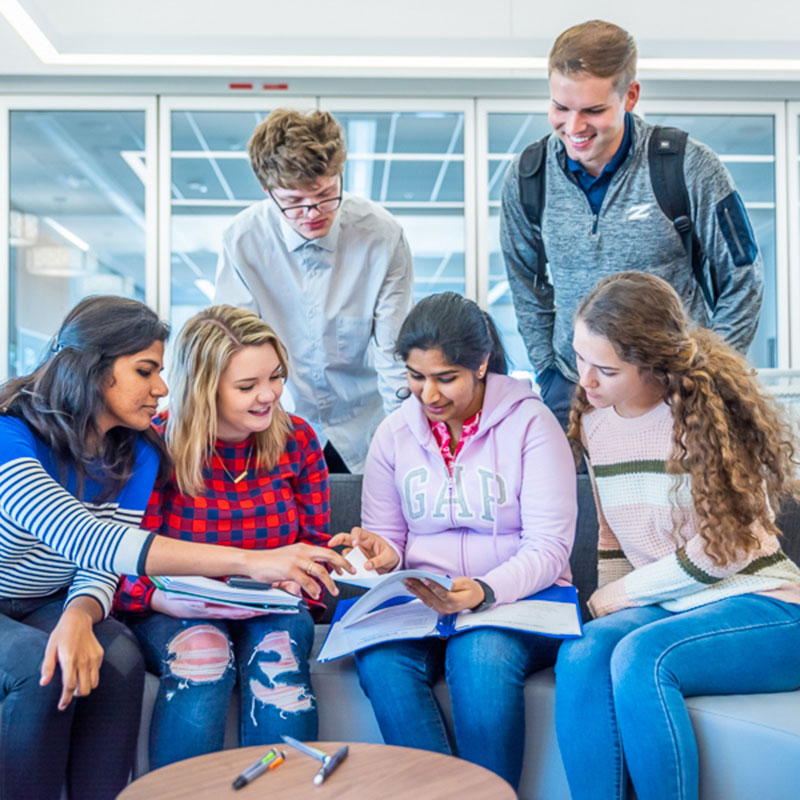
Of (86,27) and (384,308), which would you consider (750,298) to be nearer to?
(384,308)

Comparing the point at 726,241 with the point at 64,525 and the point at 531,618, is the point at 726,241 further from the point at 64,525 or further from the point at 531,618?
the point at 64,525

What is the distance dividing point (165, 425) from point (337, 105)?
2.41 meters

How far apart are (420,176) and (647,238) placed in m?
2.78

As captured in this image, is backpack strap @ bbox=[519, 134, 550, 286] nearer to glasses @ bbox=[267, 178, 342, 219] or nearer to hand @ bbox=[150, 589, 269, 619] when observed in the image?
glasses @ bbox=[267, 178, 342, 219]

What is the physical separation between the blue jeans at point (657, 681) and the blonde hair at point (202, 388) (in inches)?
29.0

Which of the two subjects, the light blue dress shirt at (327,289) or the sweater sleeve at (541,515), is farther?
the light blue dress shirt at (327,289)

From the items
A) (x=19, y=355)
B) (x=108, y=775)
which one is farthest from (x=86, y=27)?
(x=108, y=775)

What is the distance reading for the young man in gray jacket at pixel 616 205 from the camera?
1934mm

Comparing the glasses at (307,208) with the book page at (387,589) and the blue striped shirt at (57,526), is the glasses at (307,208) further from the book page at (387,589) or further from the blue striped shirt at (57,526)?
the book page at (387,589)

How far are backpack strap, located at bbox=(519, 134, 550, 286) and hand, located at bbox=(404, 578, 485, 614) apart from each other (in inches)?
39.7

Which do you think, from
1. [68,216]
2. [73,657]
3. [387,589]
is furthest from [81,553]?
[68,216]

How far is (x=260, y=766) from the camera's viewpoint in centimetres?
114

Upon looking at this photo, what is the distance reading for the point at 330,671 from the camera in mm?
1716

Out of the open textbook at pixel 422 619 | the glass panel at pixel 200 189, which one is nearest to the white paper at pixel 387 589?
the open textbook at pixel 422 619
